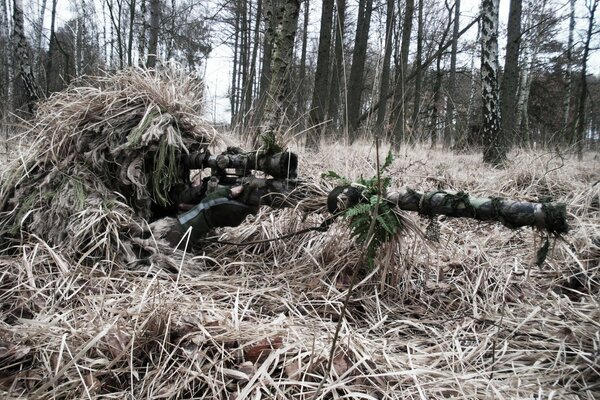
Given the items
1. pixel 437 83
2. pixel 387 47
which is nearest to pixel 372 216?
pixel 387 47

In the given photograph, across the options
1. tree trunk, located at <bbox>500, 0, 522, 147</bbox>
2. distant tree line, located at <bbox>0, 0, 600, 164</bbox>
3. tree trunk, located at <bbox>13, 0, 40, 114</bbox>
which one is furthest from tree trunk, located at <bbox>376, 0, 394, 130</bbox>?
tree trunk, located at <bbox>13, 0, 40, 114</bbox>

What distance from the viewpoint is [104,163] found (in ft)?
6.39

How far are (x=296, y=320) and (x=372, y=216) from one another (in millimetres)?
489

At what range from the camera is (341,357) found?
1.08 m

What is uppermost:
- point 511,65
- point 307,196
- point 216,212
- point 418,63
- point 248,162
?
point 511,65

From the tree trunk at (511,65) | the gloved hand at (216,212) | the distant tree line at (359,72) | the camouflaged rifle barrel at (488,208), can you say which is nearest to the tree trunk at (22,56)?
the distant tree line at (359,72)

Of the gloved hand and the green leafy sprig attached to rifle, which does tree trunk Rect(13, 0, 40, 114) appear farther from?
the green leafy sprig attached to rifle

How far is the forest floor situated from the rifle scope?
1.15ft

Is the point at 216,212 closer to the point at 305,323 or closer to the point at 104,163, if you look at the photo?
the point at 104,163

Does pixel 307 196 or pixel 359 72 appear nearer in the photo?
pixel 307 196

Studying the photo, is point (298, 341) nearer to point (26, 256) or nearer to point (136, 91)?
point (26, 256)

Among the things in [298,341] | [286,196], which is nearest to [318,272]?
[286,196]

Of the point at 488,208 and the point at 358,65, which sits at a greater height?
the point at 358,65

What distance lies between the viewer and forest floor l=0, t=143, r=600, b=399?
0.98 m
